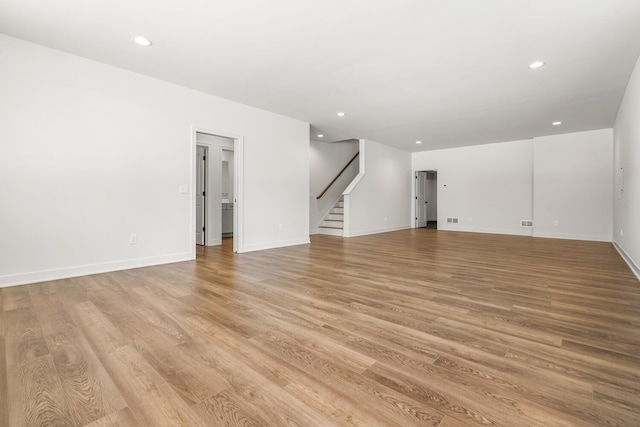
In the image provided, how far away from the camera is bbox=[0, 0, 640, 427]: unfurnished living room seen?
143 cm

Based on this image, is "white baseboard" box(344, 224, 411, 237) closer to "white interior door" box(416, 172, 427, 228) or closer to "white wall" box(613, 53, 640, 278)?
"white interior door" box(416, 172, 427, 228)

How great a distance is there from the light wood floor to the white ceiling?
2.58 m

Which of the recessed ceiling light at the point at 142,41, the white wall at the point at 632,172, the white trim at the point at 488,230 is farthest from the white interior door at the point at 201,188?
the white trim at the point at 488,230

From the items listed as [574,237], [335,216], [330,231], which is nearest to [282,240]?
[330,231]

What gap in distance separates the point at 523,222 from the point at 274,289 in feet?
26.0

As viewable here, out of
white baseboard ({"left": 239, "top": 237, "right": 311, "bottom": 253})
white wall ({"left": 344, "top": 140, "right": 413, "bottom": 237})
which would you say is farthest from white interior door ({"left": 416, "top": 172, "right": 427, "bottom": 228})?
white baseboard ({"left": 239, "top": 237, "right": 311, "bottom": 253})

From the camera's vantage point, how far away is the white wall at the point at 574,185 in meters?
6.78

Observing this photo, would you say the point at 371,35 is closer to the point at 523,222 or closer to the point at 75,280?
the point at 75,280

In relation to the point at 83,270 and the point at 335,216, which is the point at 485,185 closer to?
the point at 335,216

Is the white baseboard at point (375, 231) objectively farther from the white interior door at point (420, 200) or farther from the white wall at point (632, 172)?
the white wall at point (632, 172)

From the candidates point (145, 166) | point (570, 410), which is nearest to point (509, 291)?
point (570, 410)

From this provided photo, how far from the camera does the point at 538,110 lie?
5441 mm

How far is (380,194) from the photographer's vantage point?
878 centimetres

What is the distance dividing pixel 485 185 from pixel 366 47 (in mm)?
7032
